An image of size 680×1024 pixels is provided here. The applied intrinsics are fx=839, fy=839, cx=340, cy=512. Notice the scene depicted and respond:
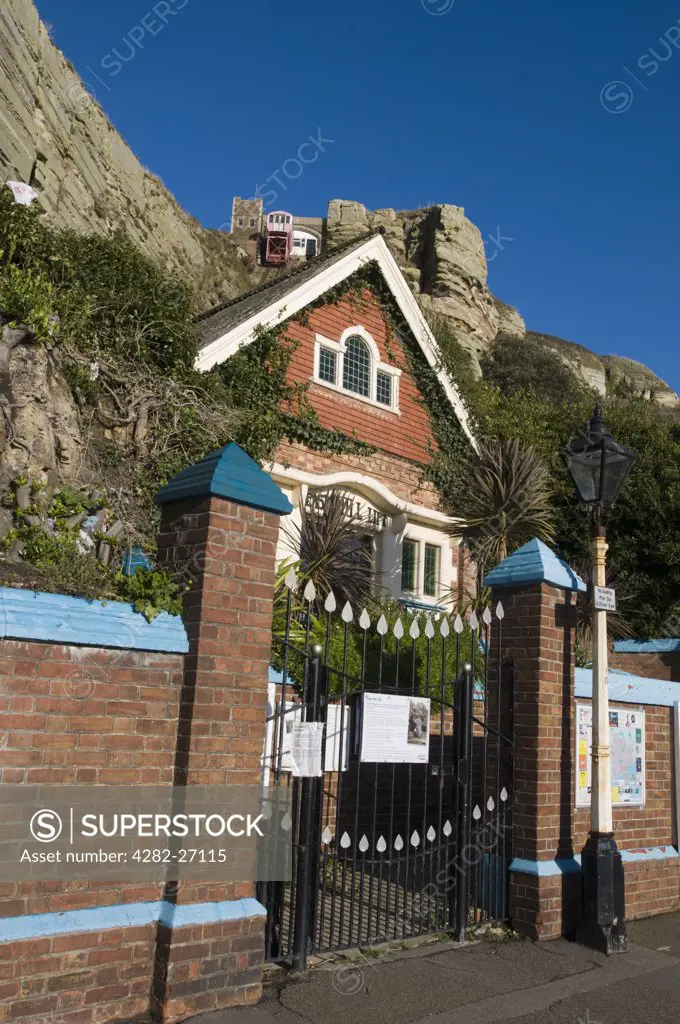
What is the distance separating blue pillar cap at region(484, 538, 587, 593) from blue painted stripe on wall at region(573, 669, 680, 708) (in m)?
0.90

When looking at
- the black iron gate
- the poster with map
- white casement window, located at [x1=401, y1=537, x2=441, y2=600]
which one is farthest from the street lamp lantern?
white casement window, located at [x1=401, y1=537, x2=441, y2=600]

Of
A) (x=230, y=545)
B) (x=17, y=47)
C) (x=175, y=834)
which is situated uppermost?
(x=17, y=47)

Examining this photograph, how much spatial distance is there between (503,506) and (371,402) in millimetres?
3317

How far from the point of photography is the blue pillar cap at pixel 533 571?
23.7ft

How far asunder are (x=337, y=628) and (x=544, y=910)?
14.6 ft

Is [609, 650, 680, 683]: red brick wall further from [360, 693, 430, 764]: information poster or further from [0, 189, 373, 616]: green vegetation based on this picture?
[360, 693, 430, 764]: information poster

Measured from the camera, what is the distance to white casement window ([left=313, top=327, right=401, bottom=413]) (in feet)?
52.2

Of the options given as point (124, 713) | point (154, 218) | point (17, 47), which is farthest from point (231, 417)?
point (154, 218)

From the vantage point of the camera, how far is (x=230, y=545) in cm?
509

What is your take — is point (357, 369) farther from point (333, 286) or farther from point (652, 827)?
point (652, 827)

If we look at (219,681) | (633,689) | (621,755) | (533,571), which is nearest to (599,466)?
(533,571)

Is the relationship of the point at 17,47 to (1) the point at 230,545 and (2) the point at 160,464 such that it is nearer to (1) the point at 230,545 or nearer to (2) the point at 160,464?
(2) the point at 160,464

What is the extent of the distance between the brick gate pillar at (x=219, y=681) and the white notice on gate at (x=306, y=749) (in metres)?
0.46

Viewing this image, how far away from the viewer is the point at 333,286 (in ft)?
53.1
